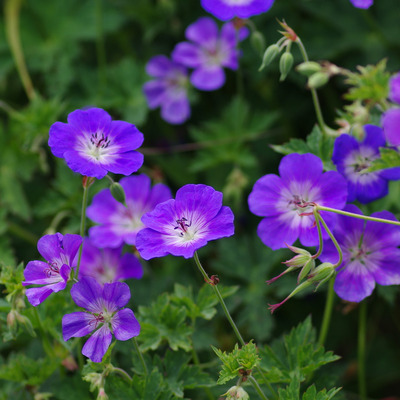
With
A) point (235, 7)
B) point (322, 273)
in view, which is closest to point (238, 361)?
point (322, 273)

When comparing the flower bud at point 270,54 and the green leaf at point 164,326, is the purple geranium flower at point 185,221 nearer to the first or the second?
the green leaf at point 164,326

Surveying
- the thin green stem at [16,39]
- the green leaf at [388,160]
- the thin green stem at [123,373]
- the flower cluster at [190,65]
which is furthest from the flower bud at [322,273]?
the thin green stem at [16,39]

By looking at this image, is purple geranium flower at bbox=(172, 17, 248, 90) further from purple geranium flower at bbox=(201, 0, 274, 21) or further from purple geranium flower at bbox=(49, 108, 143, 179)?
purple geranium flower at bbox=(49, 108, 143, 179)

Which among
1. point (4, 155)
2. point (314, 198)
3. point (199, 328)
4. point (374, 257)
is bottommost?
point (199, 328)

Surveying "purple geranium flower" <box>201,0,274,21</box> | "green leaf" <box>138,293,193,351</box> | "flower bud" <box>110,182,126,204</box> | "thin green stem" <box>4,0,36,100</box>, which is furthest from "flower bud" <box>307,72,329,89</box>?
"thin green stem" <box>4,0,36,100</box>

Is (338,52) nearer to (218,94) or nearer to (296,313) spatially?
Result: (218,94)

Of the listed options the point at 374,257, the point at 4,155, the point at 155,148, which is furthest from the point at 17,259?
the point at 374,257
